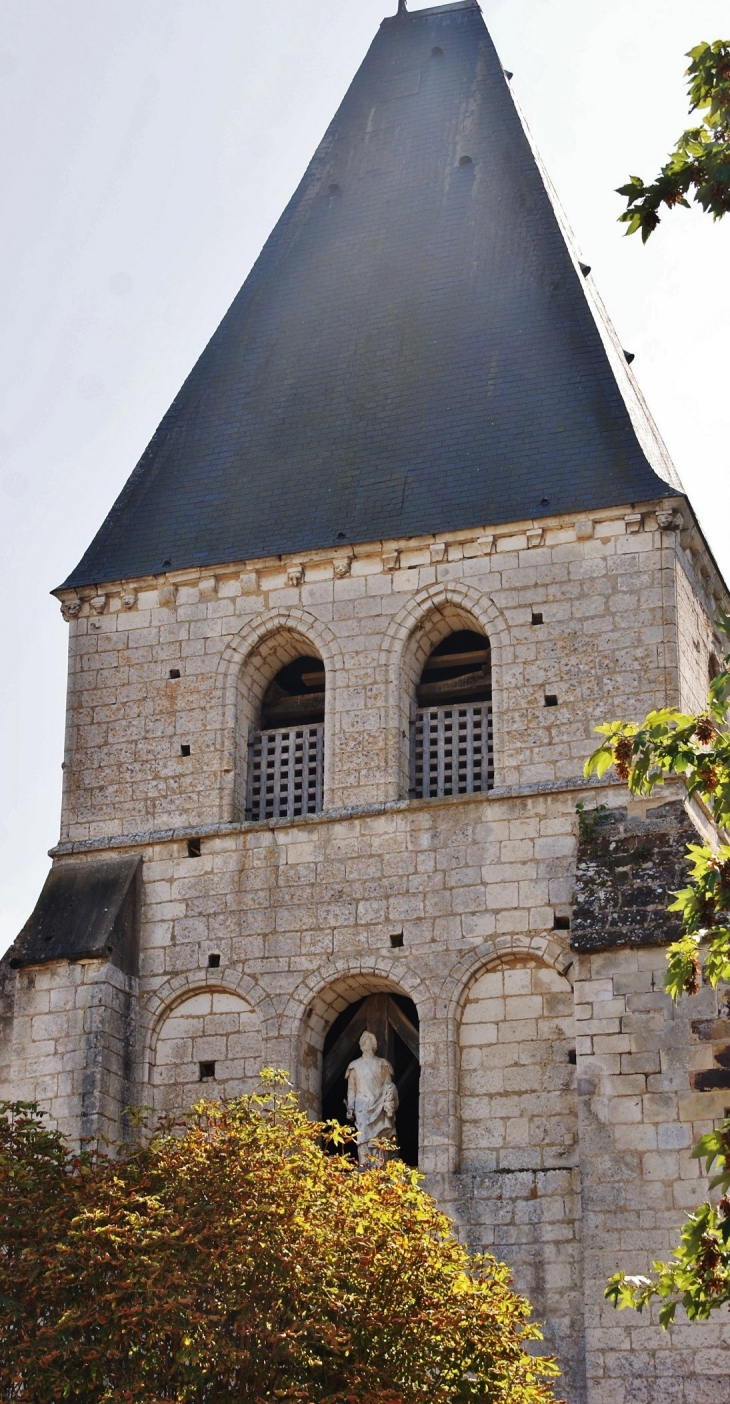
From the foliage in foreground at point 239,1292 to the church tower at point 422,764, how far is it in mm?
2737

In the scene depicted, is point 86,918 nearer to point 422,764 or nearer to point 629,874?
point 422,764

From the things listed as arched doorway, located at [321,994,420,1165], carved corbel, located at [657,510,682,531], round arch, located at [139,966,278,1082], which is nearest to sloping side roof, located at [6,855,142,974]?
round arch, located at [139,966,278,1082]

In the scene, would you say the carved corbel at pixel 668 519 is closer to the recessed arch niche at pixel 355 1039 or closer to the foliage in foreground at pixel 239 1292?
the recessed arch niche at pixel 355 1039

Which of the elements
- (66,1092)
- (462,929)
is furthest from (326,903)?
(66,1092)

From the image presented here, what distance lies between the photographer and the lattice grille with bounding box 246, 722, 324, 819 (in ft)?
66.7

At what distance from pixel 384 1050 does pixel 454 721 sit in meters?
2.81

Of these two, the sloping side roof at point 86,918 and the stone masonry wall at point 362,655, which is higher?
the stone masonry wall at point 362,655

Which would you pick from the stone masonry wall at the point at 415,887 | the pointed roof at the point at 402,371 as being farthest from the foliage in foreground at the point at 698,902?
the pointed roof at the point at 402,371

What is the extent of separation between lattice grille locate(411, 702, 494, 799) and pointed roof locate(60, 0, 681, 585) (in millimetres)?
1586

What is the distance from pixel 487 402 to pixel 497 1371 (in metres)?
9.94

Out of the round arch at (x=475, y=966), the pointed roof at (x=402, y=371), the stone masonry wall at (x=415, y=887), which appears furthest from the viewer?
the pointed roof at (x=402, y=371)

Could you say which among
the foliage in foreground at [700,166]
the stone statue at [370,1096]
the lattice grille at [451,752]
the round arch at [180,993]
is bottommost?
the foliage in foreground at [700,166]

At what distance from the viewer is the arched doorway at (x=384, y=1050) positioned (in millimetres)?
19344

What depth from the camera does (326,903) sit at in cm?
1939
